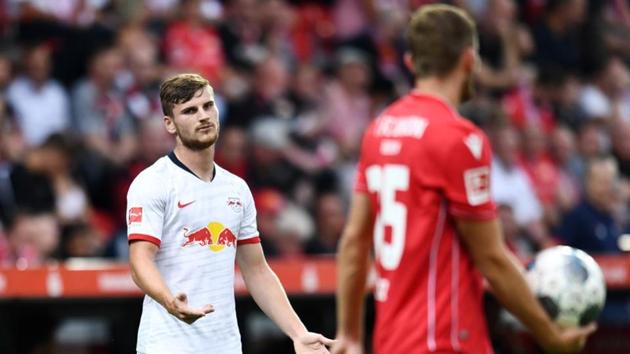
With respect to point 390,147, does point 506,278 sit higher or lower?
lower

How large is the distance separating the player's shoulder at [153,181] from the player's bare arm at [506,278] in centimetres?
187

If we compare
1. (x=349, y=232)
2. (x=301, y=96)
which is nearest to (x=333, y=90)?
(x=301, y=96)

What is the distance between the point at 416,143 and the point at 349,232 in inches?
17.5

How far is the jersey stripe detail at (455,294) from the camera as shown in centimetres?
477

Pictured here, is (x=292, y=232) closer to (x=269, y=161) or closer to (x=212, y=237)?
(x=269, y=161)

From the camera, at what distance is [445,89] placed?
485 cm

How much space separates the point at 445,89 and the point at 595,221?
292 inches

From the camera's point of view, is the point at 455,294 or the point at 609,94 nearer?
the point at 455,294

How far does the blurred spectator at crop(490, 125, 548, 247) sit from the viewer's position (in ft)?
41.9

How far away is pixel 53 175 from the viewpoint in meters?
→ 10.6

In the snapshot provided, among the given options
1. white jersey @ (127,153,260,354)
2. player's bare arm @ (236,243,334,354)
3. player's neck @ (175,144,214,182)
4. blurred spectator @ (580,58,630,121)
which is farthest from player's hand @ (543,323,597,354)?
blurred spectator @ (580,58,630,121)

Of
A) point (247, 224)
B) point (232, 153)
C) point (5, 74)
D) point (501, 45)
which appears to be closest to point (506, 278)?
point (247, 224)

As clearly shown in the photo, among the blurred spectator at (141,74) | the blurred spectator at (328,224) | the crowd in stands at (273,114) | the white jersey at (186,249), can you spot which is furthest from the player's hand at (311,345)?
the blurred spectator at (141,74)

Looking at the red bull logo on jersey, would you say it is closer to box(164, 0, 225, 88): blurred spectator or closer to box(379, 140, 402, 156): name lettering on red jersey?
box(379, 140, 402, 156): name lettering on red jersey
